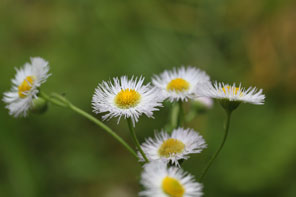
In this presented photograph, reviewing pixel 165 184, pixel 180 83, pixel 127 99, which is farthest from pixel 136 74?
pixel 165 184

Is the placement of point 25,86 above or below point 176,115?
below

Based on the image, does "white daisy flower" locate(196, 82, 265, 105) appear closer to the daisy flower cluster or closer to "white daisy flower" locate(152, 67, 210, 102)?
the daisy flower cluster

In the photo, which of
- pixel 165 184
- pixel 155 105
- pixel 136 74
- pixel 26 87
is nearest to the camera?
pixel 165 184

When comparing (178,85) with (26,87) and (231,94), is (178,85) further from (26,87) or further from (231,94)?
(26,87)

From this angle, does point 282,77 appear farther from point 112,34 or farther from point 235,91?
point 235,91

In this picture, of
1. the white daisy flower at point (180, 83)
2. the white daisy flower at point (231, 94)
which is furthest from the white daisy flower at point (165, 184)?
the white daisy flower at point (180, 83)

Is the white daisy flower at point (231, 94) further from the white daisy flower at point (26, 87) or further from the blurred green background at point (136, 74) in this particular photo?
the blurred green background at point (136, 74)
